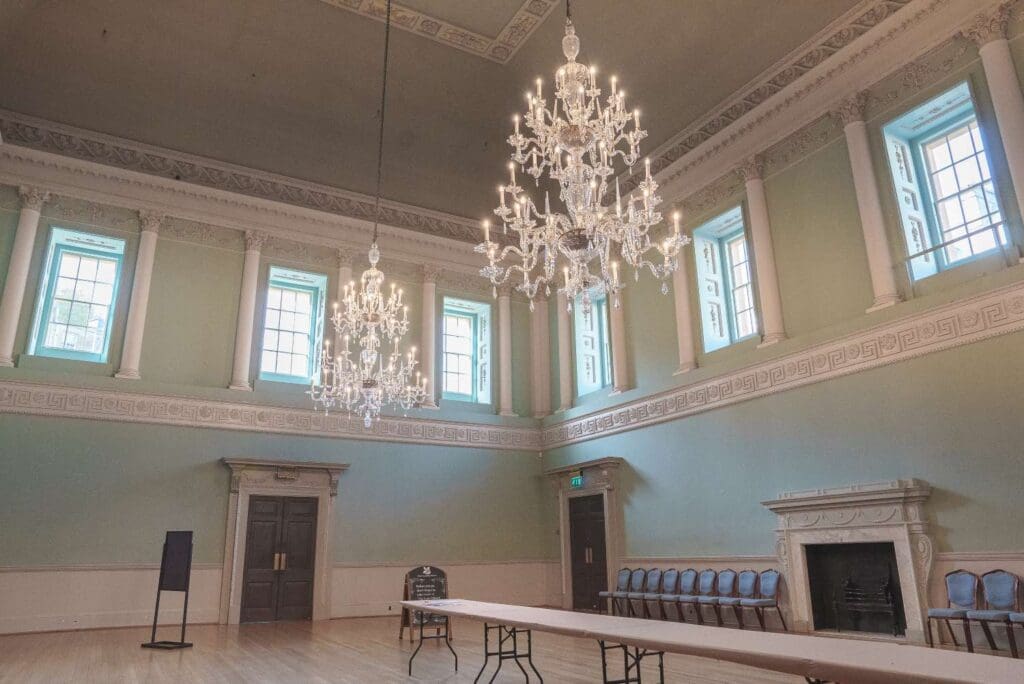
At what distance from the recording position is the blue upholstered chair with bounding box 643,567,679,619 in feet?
30.9

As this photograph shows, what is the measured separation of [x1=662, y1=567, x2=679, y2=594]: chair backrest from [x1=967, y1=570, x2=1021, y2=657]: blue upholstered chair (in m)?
3.72

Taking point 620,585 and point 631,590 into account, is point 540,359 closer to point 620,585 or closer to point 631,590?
point 620,585

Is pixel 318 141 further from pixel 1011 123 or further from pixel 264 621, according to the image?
pixel 1011 123

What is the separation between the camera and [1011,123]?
707 centimetres

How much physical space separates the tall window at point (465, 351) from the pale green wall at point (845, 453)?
3.20m

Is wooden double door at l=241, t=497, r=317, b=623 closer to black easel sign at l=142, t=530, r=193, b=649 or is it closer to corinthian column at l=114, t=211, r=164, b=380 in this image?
black easel sign at l=142, t=530, r=193, b=649

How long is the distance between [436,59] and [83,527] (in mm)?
8207

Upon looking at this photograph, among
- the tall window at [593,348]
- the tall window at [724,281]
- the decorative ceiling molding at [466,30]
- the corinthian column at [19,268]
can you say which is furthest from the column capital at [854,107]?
the corinthian column at [19,268]

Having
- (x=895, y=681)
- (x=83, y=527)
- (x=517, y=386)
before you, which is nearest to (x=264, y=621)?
(x=83, y=527)

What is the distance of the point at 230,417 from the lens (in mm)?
10969

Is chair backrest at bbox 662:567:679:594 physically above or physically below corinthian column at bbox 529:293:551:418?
below

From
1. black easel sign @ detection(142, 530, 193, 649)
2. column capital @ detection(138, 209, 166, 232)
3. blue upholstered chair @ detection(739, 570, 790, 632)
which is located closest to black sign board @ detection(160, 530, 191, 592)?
black easel sign @ detection(142, 530, 193, 649)

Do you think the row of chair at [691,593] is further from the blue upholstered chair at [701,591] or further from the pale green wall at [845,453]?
the pale green wall at [845,453]

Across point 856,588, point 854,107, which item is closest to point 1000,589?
point 856,588
